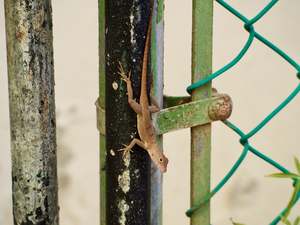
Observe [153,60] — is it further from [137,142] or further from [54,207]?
[54,207]

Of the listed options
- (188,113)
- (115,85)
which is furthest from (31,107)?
(188,113)

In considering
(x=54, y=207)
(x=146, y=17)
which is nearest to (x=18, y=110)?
(x=54, y=207)

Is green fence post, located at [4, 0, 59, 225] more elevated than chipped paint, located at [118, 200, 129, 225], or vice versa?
green fence post, located at [4, 0, 59, 225]

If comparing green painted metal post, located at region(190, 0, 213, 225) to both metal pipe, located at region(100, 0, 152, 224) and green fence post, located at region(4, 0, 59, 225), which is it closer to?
metal pipe, located at region(100, 0, 152, 224)

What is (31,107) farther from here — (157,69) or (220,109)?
(220,109)

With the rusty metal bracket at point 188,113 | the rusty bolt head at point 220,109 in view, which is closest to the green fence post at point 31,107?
the rusty metal bracket at point 188,113

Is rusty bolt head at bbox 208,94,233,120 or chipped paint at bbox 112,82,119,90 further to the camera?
rusty bolt head at bbox 208,94,233,120

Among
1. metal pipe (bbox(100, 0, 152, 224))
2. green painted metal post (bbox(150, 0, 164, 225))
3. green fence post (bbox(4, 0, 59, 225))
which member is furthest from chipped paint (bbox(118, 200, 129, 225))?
green fence post (bbox(4, 0, 59, 225))
